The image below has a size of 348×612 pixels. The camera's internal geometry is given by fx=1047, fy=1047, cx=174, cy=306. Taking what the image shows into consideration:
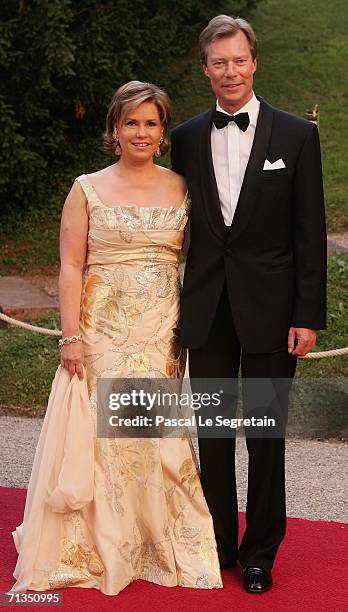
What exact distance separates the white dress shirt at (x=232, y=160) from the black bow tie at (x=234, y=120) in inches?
0.8

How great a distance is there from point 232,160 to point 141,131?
38 cm

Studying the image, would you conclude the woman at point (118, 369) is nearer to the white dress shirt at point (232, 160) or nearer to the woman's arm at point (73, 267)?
the woman's arm at point (73, 267)

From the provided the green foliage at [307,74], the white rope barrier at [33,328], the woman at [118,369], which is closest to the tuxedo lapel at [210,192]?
the woman at [118,369]

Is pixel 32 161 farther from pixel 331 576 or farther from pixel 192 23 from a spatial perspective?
pixel 331 576

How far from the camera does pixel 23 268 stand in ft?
→ 37.2

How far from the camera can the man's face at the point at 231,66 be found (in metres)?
4.04

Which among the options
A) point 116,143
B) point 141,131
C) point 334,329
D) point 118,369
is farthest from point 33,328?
point 141,131

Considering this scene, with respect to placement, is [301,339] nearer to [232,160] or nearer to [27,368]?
[232,160]

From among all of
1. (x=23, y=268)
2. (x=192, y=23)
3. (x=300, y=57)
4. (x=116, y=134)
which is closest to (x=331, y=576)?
(x=116, y=134)

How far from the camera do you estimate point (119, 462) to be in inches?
169

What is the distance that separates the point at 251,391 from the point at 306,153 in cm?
97

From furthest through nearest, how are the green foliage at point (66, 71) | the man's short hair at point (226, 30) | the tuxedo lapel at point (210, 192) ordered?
the green foliage at point (66, 71)
the tuxedo lapel at point (210, 192)
the man's short hair at point (226, 30)

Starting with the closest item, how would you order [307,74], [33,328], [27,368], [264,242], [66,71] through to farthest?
[264,242]
[33,328]
[27,368]
[66,71]
[307,74]

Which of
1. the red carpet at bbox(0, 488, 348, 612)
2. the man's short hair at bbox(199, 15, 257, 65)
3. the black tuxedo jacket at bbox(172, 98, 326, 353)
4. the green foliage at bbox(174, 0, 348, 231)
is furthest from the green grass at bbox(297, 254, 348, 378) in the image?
the man's short hair at bbox(199, 15, 257, 65)
